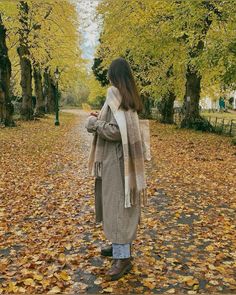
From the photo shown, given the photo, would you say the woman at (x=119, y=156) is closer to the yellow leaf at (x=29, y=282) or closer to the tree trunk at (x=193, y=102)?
the yellow leaf at (x=29, y=282)

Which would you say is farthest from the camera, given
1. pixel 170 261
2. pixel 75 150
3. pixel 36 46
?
pixel 36 46

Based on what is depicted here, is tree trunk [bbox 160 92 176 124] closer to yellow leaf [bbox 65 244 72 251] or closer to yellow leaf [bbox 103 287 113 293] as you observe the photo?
yellow leaf [bbox 65 244 72 251]

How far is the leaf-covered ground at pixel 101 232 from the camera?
4.75 metres

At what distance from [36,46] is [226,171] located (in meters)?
18.6

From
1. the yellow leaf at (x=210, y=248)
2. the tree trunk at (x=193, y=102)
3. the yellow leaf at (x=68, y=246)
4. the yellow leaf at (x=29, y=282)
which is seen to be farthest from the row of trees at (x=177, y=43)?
the yellow leaf at (x=29, y=282)

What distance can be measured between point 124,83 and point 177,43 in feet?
64.9

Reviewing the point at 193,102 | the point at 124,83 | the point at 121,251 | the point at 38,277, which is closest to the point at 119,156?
the point at 124,83

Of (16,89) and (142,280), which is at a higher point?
(16,89)

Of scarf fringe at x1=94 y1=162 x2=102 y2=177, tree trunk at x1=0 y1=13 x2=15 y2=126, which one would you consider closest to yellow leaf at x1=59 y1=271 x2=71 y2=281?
scarf fringe at x1=94 y1=162 x2=102 y2=177

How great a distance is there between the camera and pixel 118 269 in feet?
15.7

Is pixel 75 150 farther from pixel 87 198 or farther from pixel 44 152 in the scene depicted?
pixel 87 198

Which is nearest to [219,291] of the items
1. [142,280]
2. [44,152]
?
[142,280]

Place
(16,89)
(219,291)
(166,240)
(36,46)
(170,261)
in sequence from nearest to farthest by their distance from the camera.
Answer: (219,291)
(170,261)
(166,240)
(36,46)
(16,89)

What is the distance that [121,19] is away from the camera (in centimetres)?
2283
